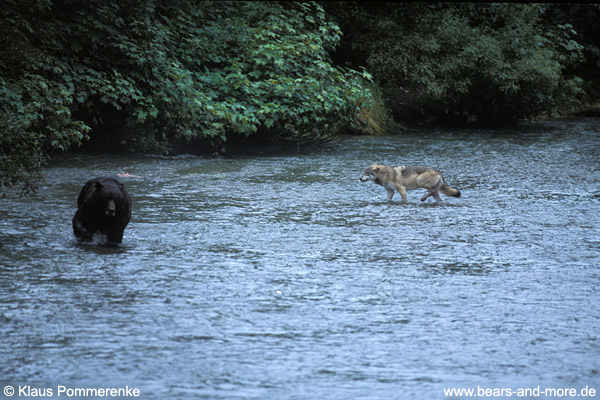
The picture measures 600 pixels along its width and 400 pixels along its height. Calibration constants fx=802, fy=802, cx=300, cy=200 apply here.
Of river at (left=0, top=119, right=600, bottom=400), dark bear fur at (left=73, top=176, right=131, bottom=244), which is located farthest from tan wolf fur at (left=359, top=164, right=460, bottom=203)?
dark bear fur at (left=73, top=176, right=131, bottom=244)

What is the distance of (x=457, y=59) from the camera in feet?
78.5

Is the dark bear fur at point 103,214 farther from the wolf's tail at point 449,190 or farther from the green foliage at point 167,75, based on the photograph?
the wolf's tail at point 449,190

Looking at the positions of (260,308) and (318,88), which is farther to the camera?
(318,88)

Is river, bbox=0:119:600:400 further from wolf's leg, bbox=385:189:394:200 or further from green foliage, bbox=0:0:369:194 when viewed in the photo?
green foliage, bbox=0:0:369:194

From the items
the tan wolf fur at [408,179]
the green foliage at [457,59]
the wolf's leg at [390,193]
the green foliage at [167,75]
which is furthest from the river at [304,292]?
the green foliage at [457,59]

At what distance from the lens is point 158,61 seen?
16.2 m

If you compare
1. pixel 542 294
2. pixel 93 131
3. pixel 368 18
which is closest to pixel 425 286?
pixel 542 294

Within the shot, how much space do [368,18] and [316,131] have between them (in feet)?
22.0

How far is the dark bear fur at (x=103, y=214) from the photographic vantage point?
8.16 meters

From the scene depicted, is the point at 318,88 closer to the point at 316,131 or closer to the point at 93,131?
the point at 316,131

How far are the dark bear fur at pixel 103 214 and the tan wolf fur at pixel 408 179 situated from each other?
14.6ft

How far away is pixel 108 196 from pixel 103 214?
193 mm

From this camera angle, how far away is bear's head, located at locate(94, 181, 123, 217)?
8094 mm

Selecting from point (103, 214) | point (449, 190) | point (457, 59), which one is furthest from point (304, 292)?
point (457, 59)
